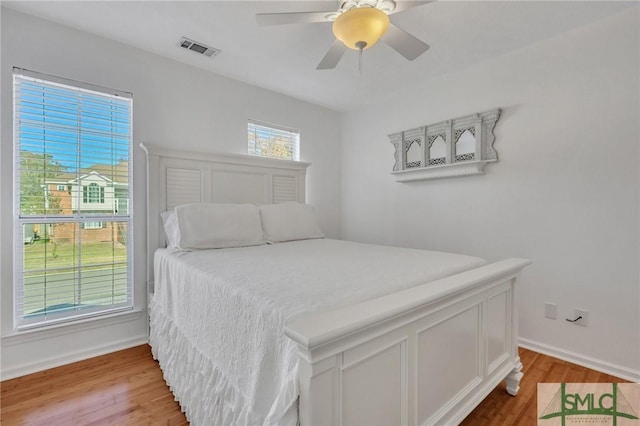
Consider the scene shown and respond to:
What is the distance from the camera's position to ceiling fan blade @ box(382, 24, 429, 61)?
1.71 m

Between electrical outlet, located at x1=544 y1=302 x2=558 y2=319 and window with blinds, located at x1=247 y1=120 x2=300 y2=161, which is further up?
window with blinds, located at x1=247 y1=120 x2=300 y2=161

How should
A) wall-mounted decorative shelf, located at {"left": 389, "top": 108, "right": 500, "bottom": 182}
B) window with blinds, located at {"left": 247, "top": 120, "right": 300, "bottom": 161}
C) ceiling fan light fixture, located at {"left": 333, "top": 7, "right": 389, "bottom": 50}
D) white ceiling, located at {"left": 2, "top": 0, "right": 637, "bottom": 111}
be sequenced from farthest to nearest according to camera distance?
window with blinds, located at {"left": 247, "top": 120, "right": 300, "bottom": 161}
wall-mounted decorative shelf, located at {"left": 389, "top": 108, "right": 500, "bottom": 182}
white ceiling, located at {"left": 2, "top": 0, "right": 637, "bottom": 111}
ceiling fan light fixture, located at {"left": 333, "top": 7, "right": 389, "bottom": 50}

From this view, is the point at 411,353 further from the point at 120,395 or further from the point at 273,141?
the point at 273,141

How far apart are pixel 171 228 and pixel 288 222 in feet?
3.35

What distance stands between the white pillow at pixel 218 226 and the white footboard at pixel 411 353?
5.37ft

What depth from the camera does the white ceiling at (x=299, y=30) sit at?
1.97 meters

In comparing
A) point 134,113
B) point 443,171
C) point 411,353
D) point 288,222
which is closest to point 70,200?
point 134,113

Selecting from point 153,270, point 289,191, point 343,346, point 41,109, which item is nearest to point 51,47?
point 41,109

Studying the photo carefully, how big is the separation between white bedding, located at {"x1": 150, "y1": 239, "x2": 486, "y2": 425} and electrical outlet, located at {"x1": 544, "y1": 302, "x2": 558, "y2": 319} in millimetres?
1152

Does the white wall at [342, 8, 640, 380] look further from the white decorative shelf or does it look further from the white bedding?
the white bedding

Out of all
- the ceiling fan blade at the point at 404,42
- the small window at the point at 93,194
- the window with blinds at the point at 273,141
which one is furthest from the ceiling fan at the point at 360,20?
the small window at the point at 93,194

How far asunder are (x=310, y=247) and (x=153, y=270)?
1.36 m

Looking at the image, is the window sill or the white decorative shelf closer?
the window sill

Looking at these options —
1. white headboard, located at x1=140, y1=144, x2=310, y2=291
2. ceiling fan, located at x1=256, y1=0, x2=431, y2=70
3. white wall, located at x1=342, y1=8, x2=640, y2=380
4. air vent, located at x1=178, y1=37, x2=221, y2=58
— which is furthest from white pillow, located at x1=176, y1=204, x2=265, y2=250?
white wall, located at x1=342, y1=8, x2=640, y2=380
